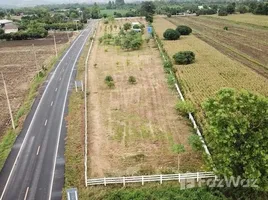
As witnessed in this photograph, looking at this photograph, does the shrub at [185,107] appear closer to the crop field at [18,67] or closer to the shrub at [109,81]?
the shrub at [109,81]

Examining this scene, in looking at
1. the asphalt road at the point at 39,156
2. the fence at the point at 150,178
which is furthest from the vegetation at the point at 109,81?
the fence at the point at 150,178

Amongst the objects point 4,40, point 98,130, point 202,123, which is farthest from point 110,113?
point 4,40

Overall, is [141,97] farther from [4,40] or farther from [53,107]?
[4,40]

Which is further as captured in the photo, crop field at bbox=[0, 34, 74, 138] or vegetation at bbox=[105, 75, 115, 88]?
vegetation at bbox=[105, 75, 115, 88]

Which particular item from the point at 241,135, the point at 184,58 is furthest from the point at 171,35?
the point at 241,135

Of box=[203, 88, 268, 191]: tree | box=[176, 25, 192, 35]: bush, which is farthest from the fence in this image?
box=[176, 25, 192, 35]: bush

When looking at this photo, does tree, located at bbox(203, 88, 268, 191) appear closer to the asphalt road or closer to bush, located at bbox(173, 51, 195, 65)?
the asphalt road
